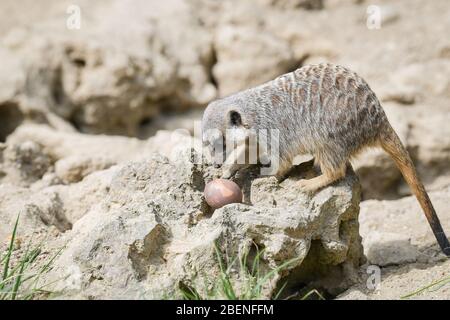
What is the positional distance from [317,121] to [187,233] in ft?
3.58

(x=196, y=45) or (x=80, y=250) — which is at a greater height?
(x=196, y=45)

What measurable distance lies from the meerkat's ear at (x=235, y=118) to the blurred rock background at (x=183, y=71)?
122cm

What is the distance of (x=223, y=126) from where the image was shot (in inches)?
170

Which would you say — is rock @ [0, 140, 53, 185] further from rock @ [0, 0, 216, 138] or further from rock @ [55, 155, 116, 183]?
rock @ [0, 0, 216, 138]

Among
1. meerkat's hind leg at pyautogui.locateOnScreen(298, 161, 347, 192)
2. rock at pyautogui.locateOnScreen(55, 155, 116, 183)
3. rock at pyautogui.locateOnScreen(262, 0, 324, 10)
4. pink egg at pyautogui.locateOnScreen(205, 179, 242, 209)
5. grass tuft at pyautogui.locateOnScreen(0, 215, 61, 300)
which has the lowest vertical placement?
grass tuft at pyautogui.locateOnScreen(0, 215, 61, 300)

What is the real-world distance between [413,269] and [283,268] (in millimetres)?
1140

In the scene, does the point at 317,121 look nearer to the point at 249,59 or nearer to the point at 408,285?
the point at 408,285

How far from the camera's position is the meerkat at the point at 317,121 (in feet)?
13.3

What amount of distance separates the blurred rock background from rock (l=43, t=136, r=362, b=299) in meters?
1.24

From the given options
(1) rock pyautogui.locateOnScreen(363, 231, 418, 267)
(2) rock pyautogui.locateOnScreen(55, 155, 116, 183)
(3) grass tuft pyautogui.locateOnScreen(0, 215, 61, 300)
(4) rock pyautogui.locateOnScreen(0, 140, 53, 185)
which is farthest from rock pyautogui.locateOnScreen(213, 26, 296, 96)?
(3) grass tuft pyautogui.locateOnScreen(0, 215, 61, 300)

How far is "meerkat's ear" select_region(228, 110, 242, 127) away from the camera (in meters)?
4.25

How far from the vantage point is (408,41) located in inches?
302
